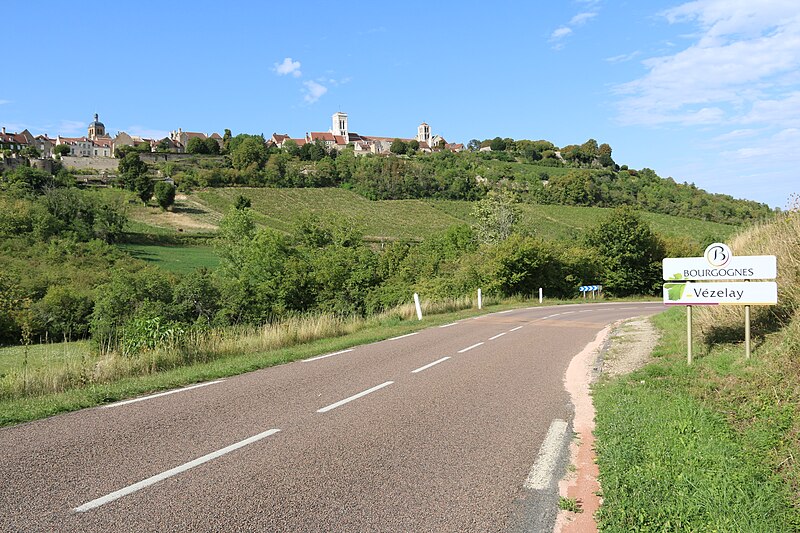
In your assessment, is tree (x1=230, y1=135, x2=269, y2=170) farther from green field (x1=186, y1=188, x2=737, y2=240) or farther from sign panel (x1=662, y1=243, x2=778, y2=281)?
sign panel (x1=662, y1=243, x2=778, y2=281)

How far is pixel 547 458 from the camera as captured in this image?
5.40 meters

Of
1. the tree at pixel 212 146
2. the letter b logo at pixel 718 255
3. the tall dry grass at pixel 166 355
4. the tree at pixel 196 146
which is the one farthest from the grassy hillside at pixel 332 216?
the tree at pixel 212 146

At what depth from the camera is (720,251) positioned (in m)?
9.31

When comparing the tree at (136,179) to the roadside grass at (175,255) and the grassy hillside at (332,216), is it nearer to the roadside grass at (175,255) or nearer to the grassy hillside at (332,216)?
the grassy hillside at (332,216)

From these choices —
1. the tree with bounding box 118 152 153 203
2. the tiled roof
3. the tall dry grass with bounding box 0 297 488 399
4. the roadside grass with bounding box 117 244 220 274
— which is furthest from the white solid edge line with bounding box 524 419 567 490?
the tiled roof

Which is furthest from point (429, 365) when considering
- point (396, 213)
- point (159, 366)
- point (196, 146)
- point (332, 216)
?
point (196, 146)

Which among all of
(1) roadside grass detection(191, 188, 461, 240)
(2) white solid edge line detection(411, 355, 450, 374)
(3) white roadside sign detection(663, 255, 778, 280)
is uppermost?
(1) roadside grass detection(191, 188, 461, 240)

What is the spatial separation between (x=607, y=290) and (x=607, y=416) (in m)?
43.5

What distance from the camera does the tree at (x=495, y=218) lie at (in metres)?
58.7

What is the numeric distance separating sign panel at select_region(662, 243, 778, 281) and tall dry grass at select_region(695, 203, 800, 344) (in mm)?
339

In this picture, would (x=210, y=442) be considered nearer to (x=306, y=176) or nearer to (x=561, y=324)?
(x=561, y=324)

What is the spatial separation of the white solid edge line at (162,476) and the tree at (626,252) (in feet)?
148

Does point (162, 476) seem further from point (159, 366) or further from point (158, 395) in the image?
point (159, 366)

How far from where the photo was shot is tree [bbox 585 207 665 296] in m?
47.0
